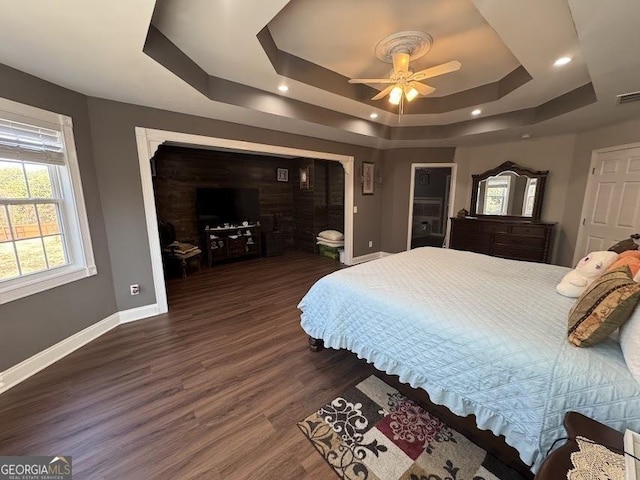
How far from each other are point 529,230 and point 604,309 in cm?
375

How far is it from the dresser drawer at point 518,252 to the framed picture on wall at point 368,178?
2.48 meters

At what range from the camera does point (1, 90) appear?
6.16 feet

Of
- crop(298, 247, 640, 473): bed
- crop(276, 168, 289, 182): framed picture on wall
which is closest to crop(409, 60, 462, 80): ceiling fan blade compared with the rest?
crop(298, 247, 640, 473): bed

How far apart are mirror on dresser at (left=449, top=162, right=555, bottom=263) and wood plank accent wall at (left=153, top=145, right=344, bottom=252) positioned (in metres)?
2.54

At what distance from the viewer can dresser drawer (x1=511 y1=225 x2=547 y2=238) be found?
13.4 ft

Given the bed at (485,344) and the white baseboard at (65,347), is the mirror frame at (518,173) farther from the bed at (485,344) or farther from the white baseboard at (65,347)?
the white baseboard at (65,347)

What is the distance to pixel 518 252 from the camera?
4.33 meters

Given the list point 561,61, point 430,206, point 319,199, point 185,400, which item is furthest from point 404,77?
point 430,206

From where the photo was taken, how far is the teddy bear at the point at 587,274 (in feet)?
5.61

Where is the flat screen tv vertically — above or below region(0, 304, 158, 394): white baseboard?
above

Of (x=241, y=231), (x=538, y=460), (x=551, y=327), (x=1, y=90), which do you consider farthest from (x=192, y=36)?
(x=241, y=231)

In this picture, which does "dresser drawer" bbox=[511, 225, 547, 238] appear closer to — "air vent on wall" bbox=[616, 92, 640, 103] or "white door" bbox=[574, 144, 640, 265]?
"white door" bbox=[574, 144, 640, 265]

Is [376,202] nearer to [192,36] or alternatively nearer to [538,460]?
[192,36]

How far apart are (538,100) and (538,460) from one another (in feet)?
12.2
